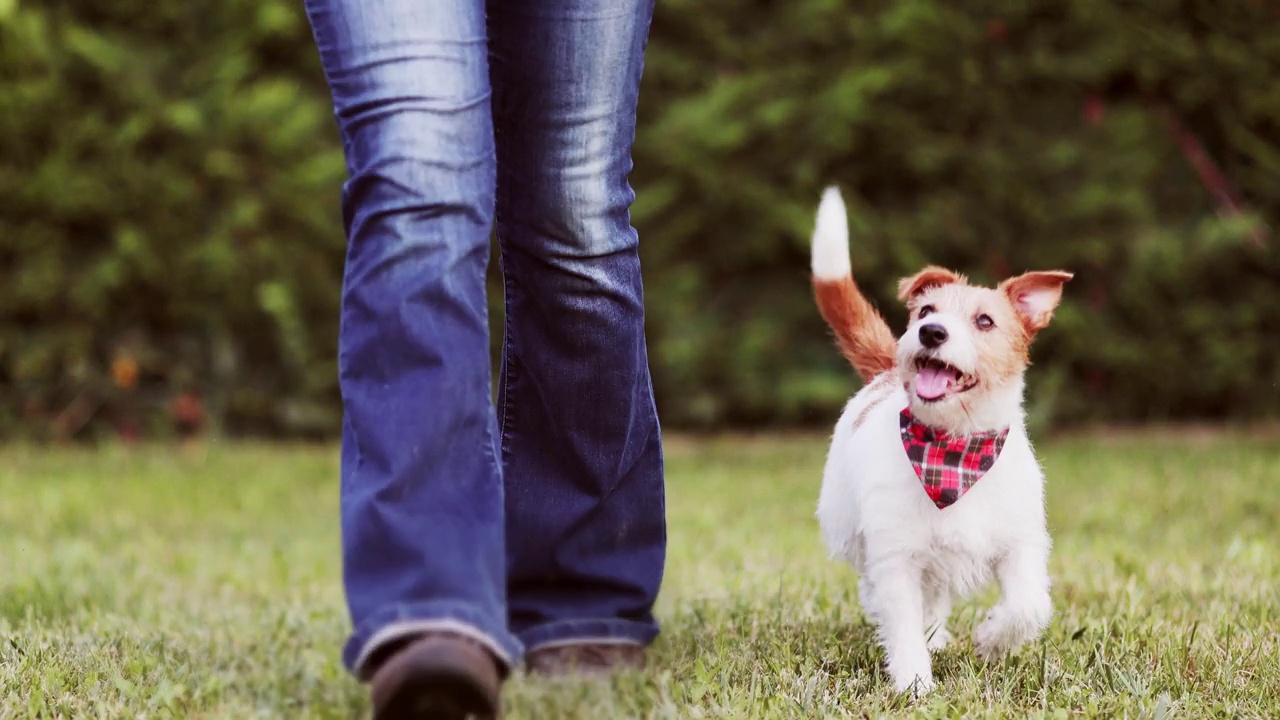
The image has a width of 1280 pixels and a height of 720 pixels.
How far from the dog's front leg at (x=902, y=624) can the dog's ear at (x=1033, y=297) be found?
577 mm

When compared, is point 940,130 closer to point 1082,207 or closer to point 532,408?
point 1082,207

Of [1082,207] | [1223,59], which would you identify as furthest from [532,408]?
[1223,59]

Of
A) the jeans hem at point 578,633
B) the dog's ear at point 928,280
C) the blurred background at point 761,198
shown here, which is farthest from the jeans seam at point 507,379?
the blurred background at point 761,198

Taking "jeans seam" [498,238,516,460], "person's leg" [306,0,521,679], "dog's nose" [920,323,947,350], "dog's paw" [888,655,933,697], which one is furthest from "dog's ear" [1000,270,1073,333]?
"person's leg" [306,0,521,679]

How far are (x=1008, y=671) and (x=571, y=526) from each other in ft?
2.69

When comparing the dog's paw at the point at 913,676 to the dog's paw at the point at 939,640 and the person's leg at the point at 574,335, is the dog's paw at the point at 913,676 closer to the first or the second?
the dog's paw at the point at 939,640

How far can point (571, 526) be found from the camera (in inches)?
92.0

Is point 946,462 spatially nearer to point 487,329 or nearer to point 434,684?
point 487,329

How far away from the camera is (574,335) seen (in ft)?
7.48

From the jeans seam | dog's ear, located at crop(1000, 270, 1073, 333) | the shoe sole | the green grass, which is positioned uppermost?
dog's ear, located at crop(1000, 270, 1073, 333)

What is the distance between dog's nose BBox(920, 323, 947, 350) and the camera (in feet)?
8.03

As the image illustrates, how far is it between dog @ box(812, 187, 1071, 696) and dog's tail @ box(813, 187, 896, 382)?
0.40 metres

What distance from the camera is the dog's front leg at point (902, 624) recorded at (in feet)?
7.68

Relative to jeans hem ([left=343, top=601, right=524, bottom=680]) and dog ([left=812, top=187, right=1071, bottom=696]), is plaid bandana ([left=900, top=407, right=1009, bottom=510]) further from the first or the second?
jeans hem ([left=343, top=601, right=524, bottom=680])
